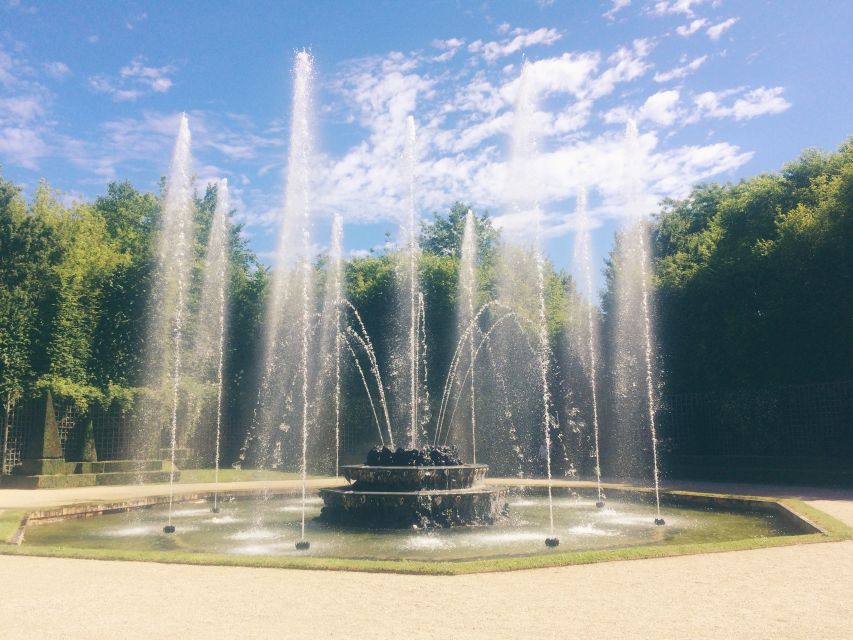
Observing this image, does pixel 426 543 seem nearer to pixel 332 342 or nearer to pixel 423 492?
pixel 423 492

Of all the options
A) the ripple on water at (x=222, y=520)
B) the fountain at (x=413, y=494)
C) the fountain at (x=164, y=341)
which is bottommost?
the ripple on water at (x=222, y=520)

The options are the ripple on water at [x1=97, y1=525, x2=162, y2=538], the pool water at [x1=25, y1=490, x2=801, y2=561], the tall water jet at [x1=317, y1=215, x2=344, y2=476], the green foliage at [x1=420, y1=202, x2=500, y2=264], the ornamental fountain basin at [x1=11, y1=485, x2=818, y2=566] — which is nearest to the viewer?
the ornamental fountain basin at [x1=11, y1=485, x2=818, y2=566]

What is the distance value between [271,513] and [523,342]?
18.8 m

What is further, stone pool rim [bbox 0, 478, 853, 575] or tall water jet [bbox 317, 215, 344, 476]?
tall water jet [bbox 317, 215, 344, 476]

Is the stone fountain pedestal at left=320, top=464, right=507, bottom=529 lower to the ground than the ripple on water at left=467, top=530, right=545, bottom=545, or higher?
higher

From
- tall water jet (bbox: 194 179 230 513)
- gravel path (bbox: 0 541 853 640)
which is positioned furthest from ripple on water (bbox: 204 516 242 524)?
tall water jet (bbox: 194 179 230 513)

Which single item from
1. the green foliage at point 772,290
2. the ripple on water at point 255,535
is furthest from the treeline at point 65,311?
the green foliage at point 772,290

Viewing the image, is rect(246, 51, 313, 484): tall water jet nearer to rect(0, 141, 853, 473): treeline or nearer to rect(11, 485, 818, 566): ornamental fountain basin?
rect(0, 141, 853, 473): treeline

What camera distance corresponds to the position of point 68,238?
34969mm

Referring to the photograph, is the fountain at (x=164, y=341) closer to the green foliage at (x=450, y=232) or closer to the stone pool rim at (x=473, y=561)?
the stone pool rim at (x=473, y=561)

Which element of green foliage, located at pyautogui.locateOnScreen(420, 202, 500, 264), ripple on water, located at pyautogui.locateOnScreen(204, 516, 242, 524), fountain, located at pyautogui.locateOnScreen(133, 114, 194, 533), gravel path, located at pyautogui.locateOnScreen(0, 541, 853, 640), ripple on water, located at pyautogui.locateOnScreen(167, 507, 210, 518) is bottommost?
ripple on water, located at pyautogui.locateOnScreen(167, 507, 210, 518)

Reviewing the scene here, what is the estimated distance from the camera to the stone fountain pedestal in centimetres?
1375

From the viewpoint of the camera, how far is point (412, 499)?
45.1 ft

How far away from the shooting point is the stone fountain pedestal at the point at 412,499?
13750 millimetres
